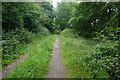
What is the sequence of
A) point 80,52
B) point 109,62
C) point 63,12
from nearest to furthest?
point 109,62 < point 80,52 < point 63,12

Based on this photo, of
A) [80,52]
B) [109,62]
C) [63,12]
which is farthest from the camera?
[63,12]

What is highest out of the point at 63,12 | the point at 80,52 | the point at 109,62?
the point at 63,12

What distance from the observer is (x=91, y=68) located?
3.47 m

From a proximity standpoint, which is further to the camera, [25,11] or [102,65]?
[25,11]

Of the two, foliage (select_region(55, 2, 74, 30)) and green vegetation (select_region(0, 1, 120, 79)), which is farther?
foliage (select_region(55, 2, 74, 30))

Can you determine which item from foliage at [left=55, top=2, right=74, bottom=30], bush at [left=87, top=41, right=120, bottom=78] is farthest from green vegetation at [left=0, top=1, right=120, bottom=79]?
foliage at [left=55, top=2, right=74, bottom=30]

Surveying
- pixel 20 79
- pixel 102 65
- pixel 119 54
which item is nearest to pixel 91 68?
pixel 102 65

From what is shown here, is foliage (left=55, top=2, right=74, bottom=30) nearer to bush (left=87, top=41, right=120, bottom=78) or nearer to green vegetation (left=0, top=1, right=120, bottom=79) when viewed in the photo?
green vegetation (left=0, top=1, right=120, bottom=79)

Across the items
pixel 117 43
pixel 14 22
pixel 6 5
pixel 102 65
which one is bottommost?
pixel 102 65

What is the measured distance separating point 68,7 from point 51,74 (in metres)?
25.8

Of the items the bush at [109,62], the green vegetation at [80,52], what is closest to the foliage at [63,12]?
the green vegetation at [80,52]

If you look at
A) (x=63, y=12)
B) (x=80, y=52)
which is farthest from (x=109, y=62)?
(x=63, y=12)

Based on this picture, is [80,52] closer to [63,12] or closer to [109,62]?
[109,62]

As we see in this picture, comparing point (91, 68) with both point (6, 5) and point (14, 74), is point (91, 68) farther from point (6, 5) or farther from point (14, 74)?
point (6, 5)
